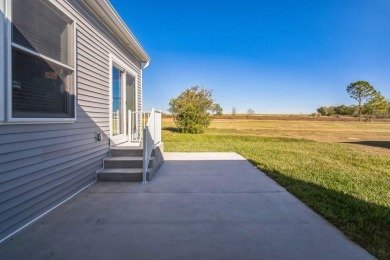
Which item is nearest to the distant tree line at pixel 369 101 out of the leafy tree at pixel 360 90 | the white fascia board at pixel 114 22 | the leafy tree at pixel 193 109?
the leafy tree at pixel 360 90

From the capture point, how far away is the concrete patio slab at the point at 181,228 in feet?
6.26

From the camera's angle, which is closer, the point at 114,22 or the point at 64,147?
the point at 64,147

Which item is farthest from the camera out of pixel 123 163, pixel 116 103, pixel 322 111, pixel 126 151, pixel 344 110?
pixel 322 111

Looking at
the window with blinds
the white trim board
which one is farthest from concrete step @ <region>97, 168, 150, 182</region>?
the white trim board

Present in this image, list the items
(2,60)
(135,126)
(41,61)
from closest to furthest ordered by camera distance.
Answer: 1. (2,60)
2. (41,61)
3. (135,126)

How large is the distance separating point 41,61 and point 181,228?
2.68 metres

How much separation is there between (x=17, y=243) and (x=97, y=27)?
12.2 feet

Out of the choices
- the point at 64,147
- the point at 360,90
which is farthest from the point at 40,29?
the point at 360,90

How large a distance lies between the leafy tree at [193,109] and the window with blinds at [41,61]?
12.4 m

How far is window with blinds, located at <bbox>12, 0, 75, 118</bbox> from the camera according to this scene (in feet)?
7.58

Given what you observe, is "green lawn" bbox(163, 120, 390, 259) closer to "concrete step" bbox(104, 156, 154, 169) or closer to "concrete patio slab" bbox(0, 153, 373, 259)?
"concrete patio slab" bbox(0, 153, 373, 259)

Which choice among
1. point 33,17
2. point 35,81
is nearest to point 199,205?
point 35,81

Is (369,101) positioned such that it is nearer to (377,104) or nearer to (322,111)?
(377,104)

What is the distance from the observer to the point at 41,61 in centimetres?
268
